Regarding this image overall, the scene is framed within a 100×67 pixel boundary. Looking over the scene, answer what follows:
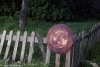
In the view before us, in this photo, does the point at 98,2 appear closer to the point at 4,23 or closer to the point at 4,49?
the point at 4,23

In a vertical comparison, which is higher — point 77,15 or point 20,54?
point 77,15

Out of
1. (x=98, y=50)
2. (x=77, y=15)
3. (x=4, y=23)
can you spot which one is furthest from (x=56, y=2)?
(x=98, y=50)

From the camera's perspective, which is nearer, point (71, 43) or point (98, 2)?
point (71, 43)

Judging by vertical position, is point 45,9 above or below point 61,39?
above

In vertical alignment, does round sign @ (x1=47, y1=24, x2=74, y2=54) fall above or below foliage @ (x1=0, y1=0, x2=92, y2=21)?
below

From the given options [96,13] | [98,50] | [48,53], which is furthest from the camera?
[96,13]

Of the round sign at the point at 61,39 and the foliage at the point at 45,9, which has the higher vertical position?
the foliage at the point at 45,9

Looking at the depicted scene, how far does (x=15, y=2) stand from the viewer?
36.9ft

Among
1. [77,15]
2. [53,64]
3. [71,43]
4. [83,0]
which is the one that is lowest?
[53,64]

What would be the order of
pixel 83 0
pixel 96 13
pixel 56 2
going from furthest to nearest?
pixel 96 13, pixel 83 0, pixel 56 2

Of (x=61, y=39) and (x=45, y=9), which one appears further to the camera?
(x=45, y=9)

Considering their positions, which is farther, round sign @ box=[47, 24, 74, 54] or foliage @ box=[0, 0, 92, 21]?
foliage @ box=[0, 0, 92, 21]

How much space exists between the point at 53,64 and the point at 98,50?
262 cm

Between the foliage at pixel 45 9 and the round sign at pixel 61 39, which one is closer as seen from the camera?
the round sign at pixel 61 39
